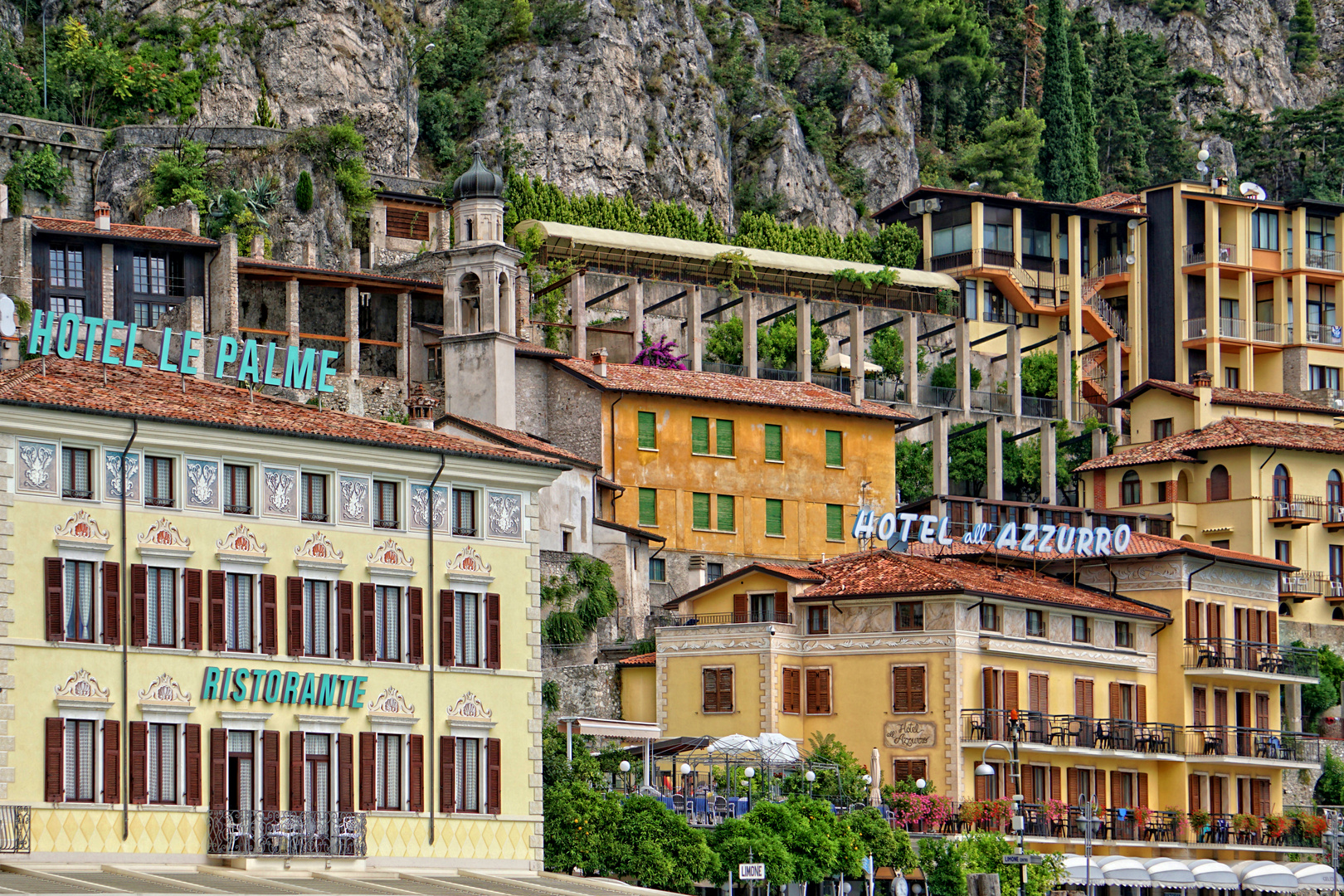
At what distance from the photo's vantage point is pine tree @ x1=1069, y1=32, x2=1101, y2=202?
136 meters

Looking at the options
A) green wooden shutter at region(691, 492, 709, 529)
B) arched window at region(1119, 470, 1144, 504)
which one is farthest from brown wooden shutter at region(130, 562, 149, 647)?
arched window at region(1119, 470, 1144, 504)

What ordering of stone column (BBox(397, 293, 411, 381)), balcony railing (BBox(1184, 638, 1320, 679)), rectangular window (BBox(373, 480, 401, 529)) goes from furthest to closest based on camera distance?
1. stone column (BBox(397, 293, 411, 381))
2. balcony railing (BBox(1184, 638, 1320, 679))
3. rectangular window (BBox(373, 480, 401, 529))

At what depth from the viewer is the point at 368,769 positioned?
182 feet

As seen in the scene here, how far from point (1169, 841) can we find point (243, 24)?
165 feet

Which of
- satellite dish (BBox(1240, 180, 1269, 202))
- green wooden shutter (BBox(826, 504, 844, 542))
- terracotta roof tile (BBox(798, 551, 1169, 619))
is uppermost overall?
satellite dish (BBox(1240, 180, 1269, 202))

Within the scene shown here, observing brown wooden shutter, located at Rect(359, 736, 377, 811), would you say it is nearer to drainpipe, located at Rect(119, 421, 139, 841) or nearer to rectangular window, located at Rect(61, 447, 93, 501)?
drainpipe, located at Rect(119, 421, 139, 841)

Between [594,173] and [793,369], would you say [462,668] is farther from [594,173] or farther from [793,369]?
[594,173]

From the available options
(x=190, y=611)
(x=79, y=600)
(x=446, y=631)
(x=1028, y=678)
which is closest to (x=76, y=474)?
(x=79, y=600)

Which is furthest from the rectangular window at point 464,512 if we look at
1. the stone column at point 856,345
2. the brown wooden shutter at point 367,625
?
the stone column at point 856,345

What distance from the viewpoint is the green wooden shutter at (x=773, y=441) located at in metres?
88.9

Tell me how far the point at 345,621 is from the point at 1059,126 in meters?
87.9

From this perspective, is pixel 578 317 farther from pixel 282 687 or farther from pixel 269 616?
pixel 282 687

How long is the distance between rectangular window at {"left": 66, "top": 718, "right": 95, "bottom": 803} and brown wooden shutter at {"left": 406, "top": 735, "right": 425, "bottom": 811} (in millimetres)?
7633

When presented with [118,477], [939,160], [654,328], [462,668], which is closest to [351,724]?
[462,668]
